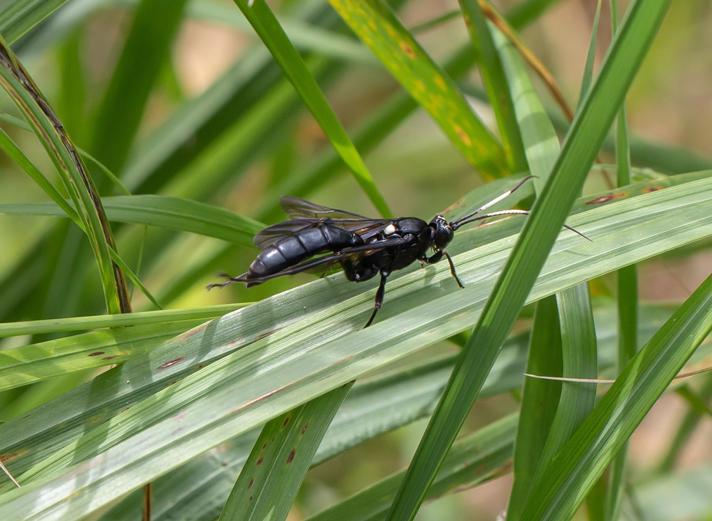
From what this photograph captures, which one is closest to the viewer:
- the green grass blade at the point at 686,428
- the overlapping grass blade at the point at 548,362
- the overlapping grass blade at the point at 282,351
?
the overlapping grass blade at the point at 282,351

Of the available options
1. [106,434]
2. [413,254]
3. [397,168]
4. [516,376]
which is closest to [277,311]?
[106,434]

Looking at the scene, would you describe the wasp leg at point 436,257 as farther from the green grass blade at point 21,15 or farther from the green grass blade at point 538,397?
the green grass blade at point 21,15

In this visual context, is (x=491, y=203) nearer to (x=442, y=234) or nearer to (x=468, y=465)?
(x=442, y=234)

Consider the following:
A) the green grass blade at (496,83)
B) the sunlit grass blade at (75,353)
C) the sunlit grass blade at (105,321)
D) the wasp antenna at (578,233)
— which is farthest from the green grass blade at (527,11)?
the sunlit grass blade at (75,353)

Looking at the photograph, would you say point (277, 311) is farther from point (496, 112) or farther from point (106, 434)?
point (496, 112)

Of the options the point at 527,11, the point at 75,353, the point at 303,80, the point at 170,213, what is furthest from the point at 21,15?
the point at 527,11
